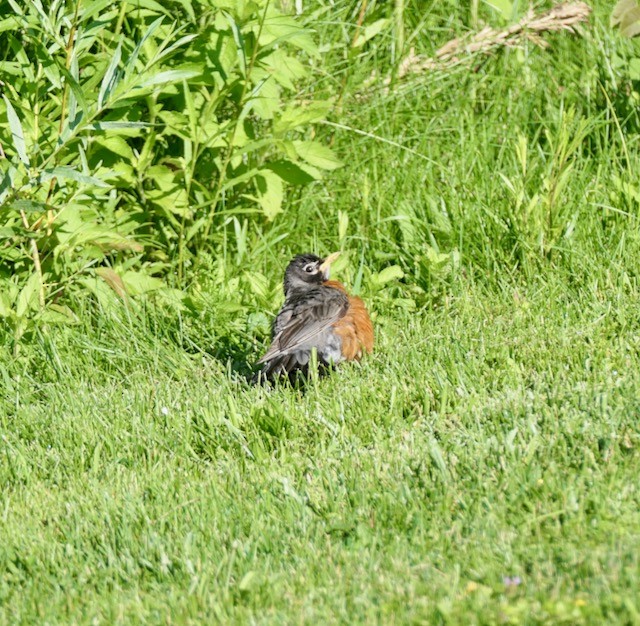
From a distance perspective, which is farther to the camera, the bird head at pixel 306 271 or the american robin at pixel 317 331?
the bird head at pixel 306 271

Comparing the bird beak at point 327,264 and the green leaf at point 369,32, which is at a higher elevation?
the green leaf at point 369,32

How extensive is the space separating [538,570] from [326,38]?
508cm

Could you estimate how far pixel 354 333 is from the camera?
5.62 metres

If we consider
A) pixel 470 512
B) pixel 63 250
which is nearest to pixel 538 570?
pixel 470 512

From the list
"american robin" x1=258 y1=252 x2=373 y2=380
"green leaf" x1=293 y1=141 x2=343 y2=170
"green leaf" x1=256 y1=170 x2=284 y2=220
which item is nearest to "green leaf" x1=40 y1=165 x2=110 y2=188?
"american robin" x1=258 y1=252 x2=373 y2=380

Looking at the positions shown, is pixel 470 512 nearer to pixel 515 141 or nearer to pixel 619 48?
pixel 515 141

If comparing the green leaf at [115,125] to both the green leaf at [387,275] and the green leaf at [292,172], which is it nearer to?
the green leaf at [292,172]

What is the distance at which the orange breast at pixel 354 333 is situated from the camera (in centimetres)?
560

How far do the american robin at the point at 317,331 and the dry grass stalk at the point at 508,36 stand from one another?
2445 millimetres

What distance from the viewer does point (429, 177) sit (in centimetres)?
703

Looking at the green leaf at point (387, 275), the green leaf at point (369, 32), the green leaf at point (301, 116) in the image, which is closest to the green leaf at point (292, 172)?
the green leaf at point (301, 116)

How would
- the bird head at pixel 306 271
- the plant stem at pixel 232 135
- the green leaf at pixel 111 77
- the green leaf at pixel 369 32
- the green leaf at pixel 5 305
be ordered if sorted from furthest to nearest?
the green leaf at pixel 369 32 < the bird head at pixel 306 271 < the plant stem at pixel 232 135 < the green leaf at pixel 5 305 < the green leaf at pixel 111 77

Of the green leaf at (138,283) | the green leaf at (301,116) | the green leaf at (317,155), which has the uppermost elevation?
the green leaf at (301,116)

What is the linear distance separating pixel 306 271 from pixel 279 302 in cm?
26
